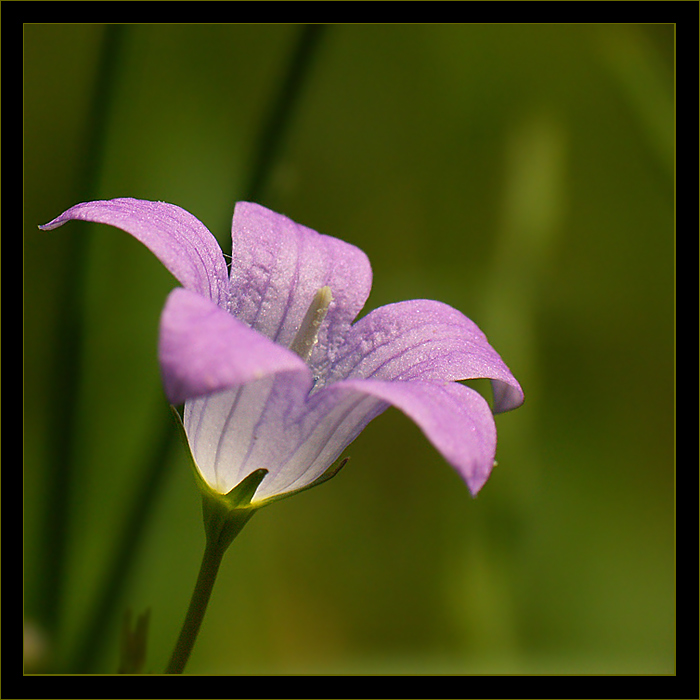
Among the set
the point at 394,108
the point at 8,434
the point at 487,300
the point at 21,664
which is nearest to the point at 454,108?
the point at 394,108

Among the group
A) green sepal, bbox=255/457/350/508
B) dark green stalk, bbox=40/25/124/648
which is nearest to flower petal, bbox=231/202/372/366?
green sepal, bbox=255/457/350/508

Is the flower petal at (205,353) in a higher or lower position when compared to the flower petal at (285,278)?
lower

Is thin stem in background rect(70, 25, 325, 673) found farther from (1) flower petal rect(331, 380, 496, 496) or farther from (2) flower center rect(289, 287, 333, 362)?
(1) flower petal rect(331, 380, 496, 496)

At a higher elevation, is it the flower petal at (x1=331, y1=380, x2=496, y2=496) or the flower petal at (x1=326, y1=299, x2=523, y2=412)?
the flower petal at (x1=326, y1=299, x2=523, y2=412)

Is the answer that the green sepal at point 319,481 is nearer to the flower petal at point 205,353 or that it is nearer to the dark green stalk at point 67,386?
the flower petal at point 205,353

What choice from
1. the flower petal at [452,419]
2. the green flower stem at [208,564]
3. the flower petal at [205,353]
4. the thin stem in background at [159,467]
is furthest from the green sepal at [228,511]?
the thin stem in background at [159,467]

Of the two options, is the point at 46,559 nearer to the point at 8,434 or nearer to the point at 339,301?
the point at 8,434

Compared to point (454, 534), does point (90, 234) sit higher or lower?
higher
